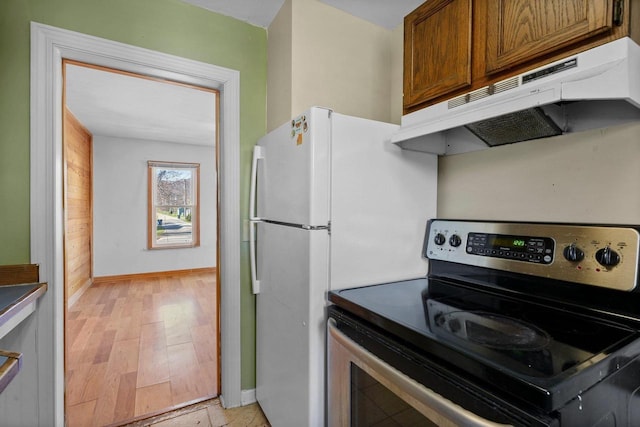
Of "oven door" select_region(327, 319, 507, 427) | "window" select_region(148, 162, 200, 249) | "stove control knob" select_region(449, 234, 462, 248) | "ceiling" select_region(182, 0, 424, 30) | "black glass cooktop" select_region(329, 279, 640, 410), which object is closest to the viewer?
"black glass cooktop" select_region(329, 279, 640, 410)

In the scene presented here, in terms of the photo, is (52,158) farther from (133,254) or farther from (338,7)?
(133,254)

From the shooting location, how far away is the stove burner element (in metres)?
0.77

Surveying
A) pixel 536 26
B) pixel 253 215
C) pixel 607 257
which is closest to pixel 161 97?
pixel 253 215

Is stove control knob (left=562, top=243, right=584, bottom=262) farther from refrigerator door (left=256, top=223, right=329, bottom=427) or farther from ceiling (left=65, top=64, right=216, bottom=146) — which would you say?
ceiling (left=65, top=64, right=216, bottom=146)

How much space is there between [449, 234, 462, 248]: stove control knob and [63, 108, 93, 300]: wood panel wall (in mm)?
3955

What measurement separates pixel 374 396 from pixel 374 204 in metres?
0.74

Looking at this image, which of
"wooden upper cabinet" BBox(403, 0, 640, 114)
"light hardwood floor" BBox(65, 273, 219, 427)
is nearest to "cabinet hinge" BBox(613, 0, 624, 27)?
"wooden upper cabinet" BBox(403, 0, 640, 114)

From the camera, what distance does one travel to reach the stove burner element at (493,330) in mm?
767

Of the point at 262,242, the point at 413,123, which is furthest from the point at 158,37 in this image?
the point at 413,123

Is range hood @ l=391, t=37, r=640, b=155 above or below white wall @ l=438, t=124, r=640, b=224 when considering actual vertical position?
above

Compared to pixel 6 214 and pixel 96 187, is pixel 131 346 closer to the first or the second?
pixel 6 214

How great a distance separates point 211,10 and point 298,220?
1.45 metres

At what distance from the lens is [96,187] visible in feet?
16.4

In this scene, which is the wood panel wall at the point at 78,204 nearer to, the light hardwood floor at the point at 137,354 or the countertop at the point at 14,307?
the light hardwood floor at the point at 137,354
